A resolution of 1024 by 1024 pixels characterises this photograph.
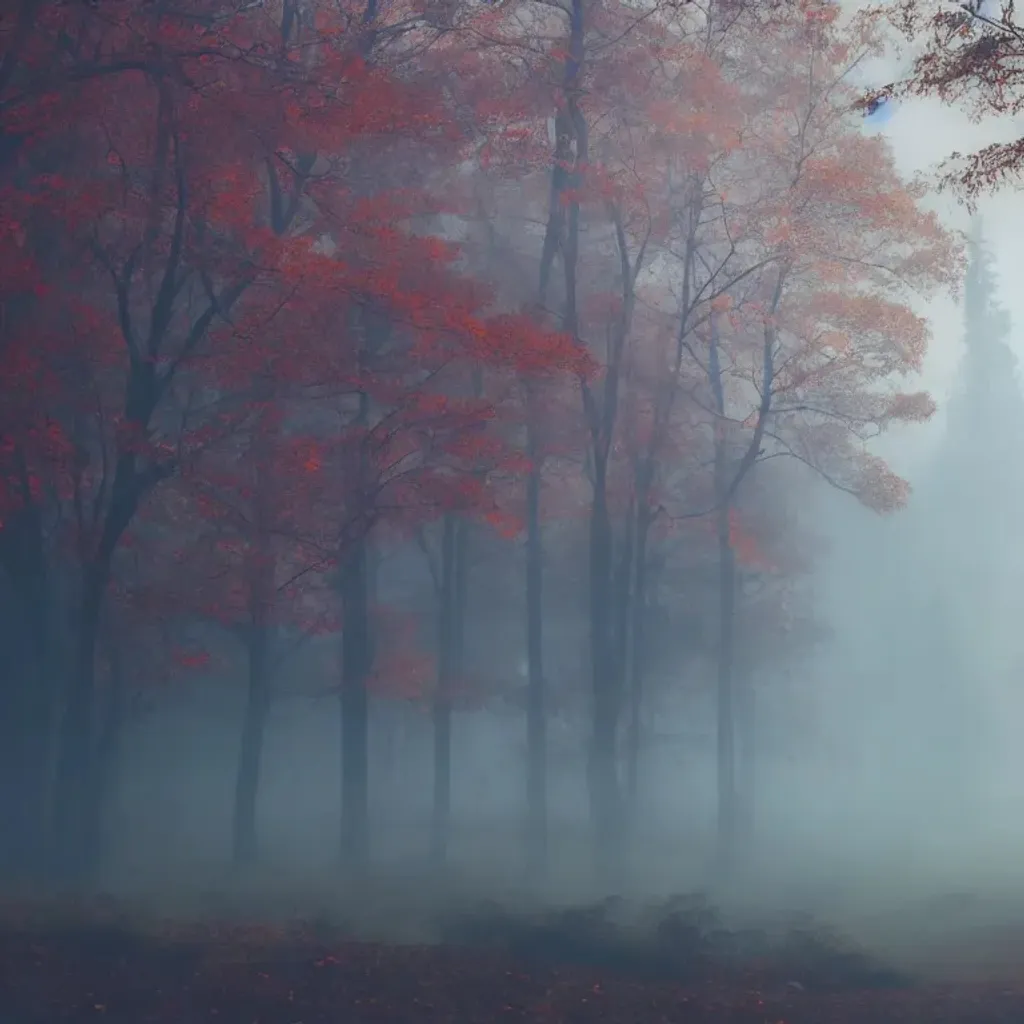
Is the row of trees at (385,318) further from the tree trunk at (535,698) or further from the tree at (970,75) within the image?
the tree at (970,75)

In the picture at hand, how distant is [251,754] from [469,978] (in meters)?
11.6

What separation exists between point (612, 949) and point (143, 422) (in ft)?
26.6

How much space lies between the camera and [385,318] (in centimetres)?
1605

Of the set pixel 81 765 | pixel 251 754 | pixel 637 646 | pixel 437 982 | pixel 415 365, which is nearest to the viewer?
pixel 437 982

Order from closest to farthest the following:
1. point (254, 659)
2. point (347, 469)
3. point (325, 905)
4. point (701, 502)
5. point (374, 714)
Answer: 1. point (325, 905)
2. point (347, 469)
3. point (254, 659)
4. point (701, 502)
5. point (374, 714)

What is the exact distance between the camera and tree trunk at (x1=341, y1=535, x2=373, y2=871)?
65.3ft

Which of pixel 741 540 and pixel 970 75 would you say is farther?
pixel 741 540

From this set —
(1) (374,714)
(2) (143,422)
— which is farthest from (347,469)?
(1) (374,714)

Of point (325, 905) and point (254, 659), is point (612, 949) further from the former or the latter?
point (254, 659)

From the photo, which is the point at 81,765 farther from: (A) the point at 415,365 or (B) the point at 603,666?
(B) the point at 603,666

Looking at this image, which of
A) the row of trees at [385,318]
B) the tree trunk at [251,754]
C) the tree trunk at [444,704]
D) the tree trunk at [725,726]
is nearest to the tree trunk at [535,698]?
the row of trees at [385,318]

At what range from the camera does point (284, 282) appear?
45.8ft

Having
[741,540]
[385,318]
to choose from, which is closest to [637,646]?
[741,540]

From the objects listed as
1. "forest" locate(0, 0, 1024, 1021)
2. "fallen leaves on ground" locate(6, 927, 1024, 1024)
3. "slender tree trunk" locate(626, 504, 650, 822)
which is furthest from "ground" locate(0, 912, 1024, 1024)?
"slender tree trunk" locate(626, 504, 650, 822)
